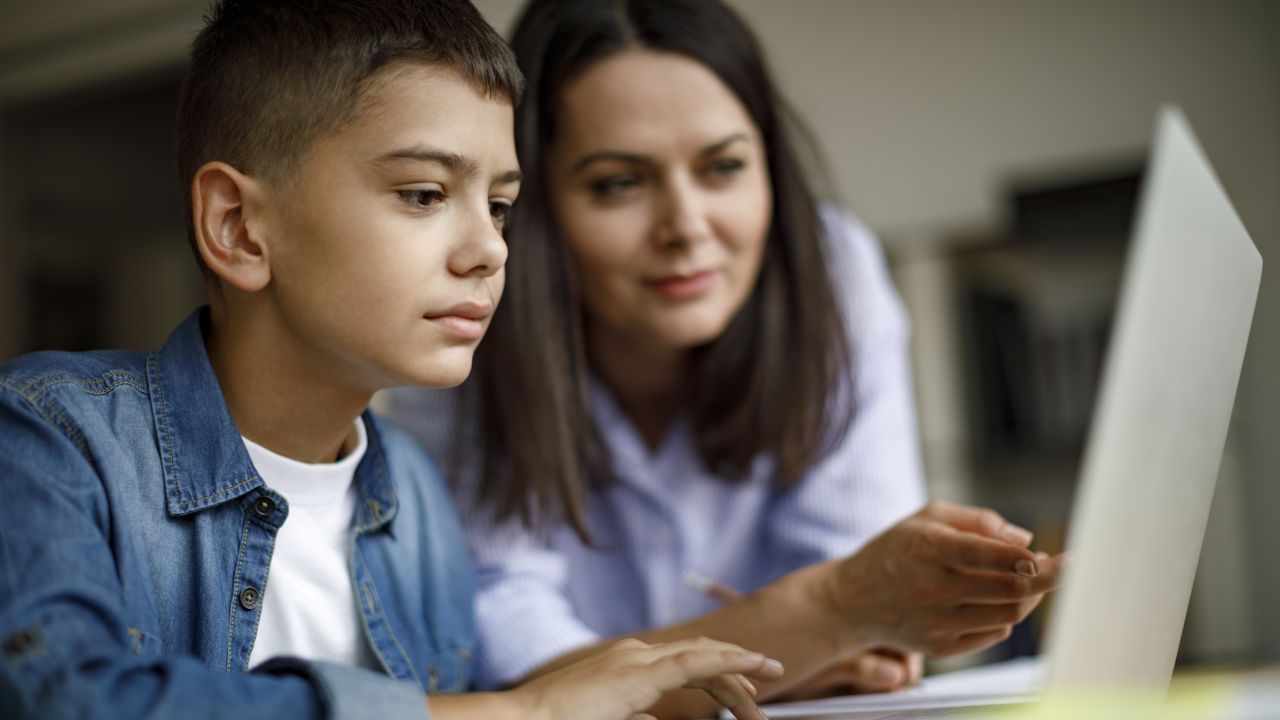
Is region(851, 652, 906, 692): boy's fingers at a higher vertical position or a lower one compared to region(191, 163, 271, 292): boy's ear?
lower

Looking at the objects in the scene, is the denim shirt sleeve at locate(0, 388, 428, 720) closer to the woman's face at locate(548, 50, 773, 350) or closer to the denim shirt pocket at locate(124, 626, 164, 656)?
the denim shirt pocket at locate(124, 626, 164, 656)

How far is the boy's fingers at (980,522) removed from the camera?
71 cm

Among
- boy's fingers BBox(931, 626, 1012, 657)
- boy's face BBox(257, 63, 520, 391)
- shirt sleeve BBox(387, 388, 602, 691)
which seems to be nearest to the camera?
boy's face BBox(257, 63, 520, 391)

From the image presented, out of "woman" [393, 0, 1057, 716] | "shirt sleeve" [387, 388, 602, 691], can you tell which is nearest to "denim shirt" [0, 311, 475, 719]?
"shirt sleeve" [387, 388, 602, 691]

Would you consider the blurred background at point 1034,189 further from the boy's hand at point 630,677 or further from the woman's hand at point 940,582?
the boy's hand at point 630,677

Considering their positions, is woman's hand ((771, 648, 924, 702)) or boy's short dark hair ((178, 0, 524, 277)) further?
woman's hand ((771, 648, 924, 702))

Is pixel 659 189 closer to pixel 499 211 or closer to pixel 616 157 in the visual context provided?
pixel 616 157

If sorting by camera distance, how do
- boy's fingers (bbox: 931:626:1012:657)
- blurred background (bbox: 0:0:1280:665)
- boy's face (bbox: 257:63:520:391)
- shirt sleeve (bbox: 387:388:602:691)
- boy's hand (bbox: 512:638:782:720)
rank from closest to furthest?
boy's hand (bbox: 512:638:782:720) < boy's face (bbox: 257:63:520:391) < boy's fingers (bbox: 931:626:1012:657) < shirt sleeve (bbox: 387:388:602:691) < blurred background (bbox: 0:0:1280:665)

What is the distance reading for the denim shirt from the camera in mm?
495

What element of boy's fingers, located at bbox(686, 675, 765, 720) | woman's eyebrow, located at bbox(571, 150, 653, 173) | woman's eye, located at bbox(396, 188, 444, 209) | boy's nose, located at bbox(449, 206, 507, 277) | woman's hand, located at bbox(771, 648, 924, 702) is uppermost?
woman's eyebrow, located at bbox(571, 150, 653, 173)

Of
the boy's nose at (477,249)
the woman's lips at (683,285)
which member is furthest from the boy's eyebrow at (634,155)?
the boy's nose at (477,249)

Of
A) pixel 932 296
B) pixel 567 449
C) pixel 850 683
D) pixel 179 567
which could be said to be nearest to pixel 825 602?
pixel 850 683

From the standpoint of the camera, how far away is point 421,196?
0.67 metres

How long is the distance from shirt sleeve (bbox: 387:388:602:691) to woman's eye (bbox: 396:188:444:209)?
1.52 feet
